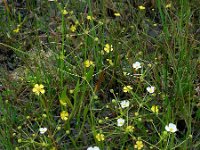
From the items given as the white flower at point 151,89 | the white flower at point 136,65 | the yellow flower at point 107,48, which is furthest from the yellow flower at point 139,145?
the yellow flower at point 107,48

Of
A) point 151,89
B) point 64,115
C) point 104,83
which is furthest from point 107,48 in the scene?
point 64,115

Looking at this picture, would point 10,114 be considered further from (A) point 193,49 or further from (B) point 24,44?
(A) point 193,49

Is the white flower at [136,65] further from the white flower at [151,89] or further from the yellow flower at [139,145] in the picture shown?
the yellow flower at [139,145]

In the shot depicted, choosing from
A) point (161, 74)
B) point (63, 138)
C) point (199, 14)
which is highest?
point (199, 14)

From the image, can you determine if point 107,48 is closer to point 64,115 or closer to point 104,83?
point 104,83

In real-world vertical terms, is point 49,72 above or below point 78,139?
above

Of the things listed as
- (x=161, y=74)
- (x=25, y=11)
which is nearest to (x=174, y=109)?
(x=161, y=74)

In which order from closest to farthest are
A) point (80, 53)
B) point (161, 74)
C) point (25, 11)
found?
point (161, 74) < point (80, 53) < point (25, 11)

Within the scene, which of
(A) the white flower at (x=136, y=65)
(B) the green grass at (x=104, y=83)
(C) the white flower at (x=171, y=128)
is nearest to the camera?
(C) the white flower at (x=171, y=128)
